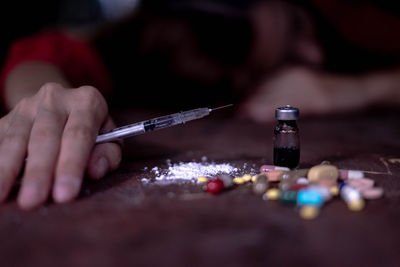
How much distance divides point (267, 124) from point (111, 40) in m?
1.38

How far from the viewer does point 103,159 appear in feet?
2.97

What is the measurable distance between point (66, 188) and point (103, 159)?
0.17m

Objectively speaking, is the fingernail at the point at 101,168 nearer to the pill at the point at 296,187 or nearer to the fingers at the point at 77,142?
the fingers at the point at 77,142

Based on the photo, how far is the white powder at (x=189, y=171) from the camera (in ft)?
3.02

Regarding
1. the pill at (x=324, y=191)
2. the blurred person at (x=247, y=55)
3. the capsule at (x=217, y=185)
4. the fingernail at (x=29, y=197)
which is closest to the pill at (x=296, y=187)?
the pill at (x=324, y=191)

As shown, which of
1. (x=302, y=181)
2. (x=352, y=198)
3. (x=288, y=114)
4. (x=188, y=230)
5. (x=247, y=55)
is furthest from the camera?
(x=247, y=55)

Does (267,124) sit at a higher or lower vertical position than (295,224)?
lower

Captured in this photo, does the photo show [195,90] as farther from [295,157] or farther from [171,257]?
[171,257]

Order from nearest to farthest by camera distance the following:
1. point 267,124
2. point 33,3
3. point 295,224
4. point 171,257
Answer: point 171,257 < point 295,224 < point 267,124 < point 33,3

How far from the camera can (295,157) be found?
1000mm

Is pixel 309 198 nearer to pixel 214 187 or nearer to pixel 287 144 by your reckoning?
pixel 214 187

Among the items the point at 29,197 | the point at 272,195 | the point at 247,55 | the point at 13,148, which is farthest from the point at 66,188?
the point at 247,55

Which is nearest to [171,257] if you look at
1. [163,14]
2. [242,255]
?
[242,255]

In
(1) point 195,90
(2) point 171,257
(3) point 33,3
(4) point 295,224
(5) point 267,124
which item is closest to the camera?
(2) point 171,257
